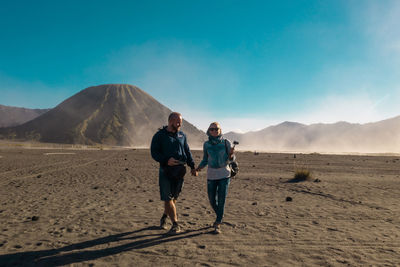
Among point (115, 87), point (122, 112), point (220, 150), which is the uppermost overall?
point (115, 87)

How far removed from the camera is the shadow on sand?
12.7ft

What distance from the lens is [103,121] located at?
454ft

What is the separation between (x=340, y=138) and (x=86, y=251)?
505 feet

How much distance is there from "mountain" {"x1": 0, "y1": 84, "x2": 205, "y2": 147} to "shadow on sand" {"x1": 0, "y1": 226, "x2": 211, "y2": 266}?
126 meters

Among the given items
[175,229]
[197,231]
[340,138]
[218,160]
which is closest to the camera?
[218,160]

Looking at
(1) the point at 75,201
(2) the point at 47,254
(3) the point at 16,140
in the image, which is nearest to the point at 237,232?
(2) the point at 47,254

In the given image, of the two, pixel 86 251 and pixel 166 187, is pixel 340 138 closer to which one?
pixel 166 187

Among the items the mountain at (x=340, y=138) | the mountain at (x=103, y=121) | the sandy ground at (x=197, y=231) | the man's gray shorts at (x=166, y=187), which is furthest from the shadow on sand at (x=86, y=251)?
the mountain at (x=103, y=121)

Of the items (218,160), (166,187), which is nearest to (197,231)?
(166,187)

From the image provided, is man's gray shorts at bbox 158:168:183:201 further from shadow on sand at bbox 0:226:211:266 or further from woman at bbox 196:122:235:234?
shadow on sand at bbox 0:226:211:266

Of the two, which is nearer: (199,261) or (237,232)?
(199,261)

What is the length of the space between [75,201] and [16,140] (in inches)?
6006

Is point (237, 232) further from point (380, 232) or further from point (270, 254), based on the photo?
point (380, 232)

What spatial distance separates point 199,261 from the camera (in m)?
3.93
